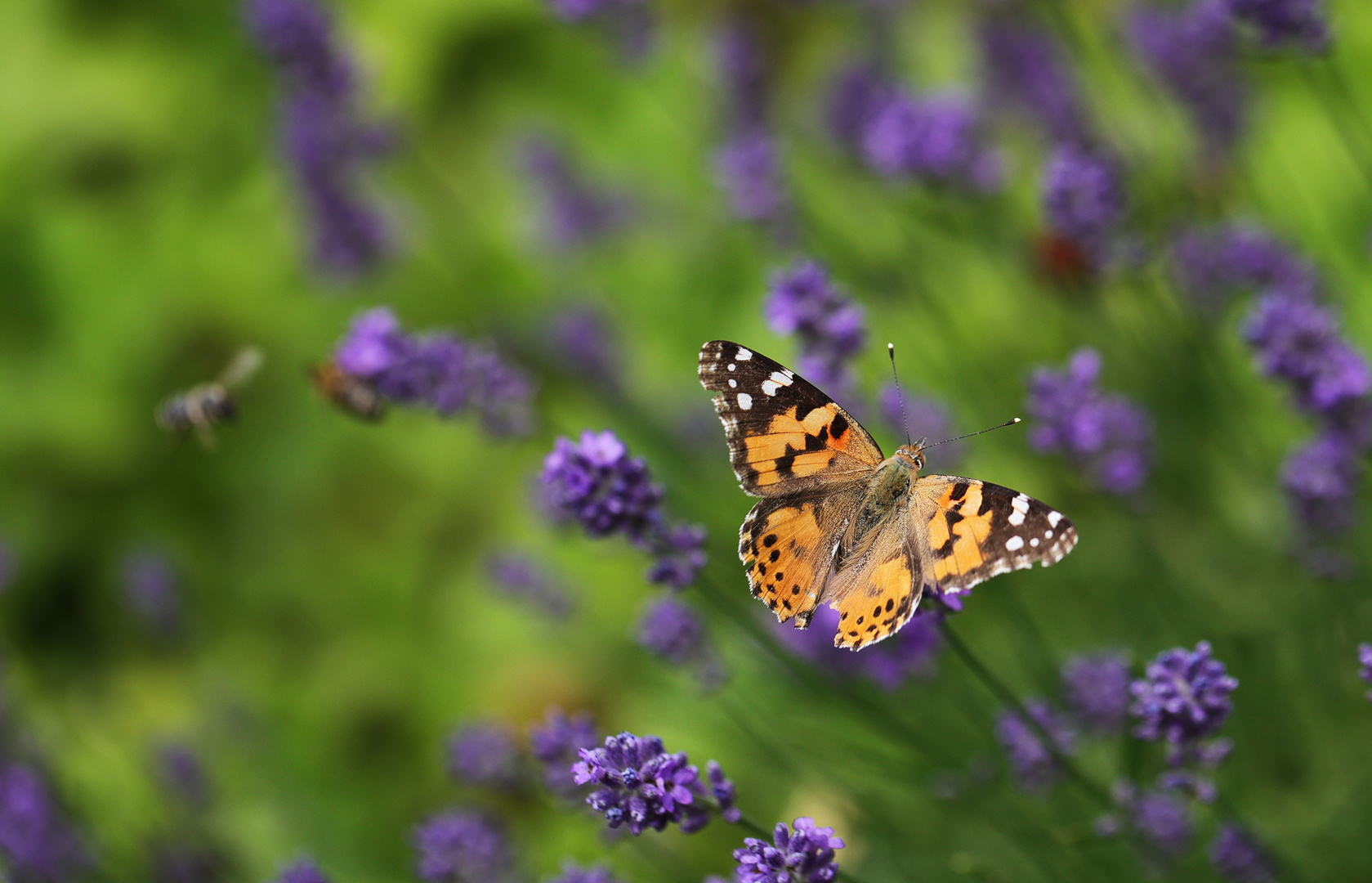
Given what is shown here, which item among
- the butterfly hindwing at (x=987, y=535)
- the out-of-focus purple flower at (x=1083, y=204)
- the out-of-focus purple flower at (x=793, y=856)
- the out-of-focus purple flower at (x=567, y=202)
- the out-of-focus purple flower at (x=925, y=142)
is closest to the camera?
the out-of-focus purple flower at (x=793, y=856)

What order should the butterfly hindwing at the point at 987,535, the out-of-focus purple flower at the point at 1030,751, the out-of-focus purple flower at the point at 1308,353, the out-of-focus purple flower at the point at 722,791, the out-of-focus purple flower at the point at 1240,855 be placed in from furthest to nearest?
the out-of-focus purple flower at the point at 1030,751
the out-of-focus purple flower at the point at 1308,353
the out-of-focus purple flower at the point at 1240,855
the butterfly hindwing at the point at 987,535
the out-of-focus purple flower at the point at 722,791

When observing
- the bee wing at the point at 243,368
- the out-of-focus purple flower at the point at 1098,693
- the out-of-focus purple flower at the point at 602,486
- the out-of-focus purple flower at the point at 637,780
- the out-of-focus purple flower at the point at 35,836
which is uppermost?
the bee wing at the point at 243,368

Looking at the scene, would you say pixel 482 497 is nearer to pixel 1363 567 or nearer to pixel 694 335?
pixel 694 335

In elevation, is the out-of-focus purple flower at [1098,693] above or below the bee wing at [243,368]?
below

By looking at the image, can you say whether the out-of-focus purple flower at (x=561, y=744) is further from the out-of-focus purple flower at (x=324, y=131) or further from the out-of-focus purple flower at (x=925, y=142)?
the out-of-focus purple flower at (x=324, y=131)

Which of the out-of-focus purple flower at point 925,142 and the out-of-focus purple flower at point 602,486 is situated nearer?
the out-of-focus purple flower at point 602,486

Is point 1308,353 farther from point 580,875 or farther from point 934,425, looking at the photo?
point 580,875

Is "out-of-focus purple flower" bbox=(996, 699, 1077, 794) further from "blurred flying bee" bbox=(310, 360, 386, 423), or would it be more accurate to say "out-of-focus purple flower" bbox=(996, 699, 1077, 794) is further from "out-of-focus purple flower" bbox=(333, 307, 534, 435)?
"blurred flying bee" bbox=(310, 360, 386, 423)

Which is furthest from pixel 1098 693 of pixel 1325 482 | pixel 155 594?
pixel 155 594

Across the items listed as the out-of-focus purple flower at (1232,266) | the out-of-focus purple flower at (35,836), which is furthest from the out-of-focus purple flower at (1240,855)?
the out-of-focus purple flower at (35,836)
